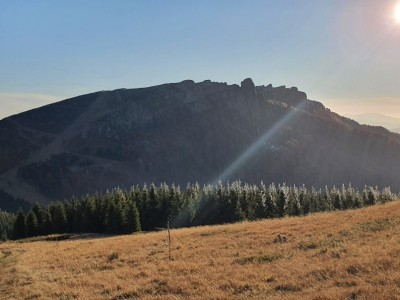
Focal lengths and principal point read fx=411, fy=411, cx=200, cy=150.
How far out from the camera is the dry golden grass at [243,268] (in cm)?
1573

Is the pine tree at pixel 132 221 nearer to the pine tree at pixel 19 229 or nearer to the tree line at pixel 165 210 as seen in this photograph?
the tree line at pixel 165 210

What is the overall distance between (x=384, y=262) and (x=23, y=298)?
56.9 ft

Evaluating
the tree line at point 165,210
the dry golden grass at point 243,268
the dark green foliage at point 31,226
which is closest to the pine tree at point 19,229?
the tree line at point 165,210

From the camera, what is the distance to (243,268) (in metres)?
20.9

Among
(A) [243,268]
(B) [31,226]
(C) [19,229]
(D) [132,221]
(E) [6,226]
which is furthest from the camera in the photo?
(E) [6,226]

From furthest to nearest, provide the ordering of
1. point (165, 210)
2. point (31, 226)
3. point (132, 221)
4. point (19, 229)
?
point (165, 210)
point (31, 226)
point (19, 229)
point (132, 221)

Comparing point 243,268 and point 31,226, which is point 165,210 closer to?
point 31,226

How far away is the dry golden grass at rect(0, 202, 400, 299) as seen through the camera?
51.6 feet

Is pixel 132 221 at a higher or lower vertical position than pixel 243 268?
higher

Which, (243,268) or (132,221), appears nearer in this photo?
(243,268)

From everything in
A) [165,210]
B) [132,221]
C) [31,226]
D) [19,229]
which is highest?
[165,210]

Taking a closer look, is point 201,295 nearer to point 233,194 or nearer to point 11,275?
point 11,275

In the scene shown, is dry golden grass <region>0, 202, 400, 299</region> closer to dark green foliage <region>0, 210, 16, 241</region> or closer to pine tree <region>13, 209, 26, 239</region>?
pine tree <region>13, 209, 26, 239</region>

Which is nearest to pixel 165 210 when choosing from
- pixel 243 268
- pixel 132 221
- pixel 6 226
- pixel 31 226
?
pixel 132 221
